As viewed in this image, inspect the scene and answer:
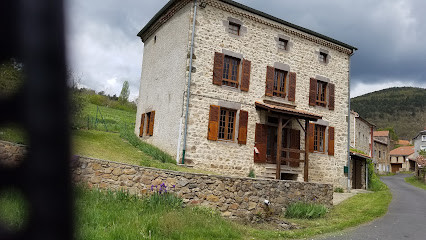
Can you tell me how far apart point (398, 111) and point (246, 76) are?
374 feet

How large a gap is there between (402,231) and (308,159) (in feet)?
29.7

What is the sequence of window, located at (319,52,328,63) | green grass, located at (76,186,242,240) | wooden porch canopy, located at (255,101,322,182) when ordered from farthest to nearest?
window, located at (319,52,328,63) → wooden porch canopy, located at (255,101,322,182) → green grass, located at (76,186,242,240)

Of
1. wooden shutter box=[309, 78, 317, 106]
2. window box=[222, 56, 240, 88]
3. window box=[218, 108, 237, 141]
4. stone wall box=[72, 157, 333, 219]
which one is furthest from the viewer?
wooden shutter box=[309, 78, 317, 106]

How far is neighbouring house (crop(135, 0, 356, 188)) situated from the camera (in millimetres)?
17219

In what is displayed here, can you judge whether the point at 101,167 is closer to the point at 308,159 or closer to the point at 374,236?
the point at 374,236

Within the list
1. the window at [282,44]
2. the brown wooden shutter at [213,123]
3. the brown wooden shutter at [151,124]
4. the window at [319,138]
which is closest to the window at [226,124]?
the brown wooden shutter at [213,123]

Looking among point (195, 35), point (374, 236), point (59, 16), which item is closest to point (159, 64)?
point (195, 35)

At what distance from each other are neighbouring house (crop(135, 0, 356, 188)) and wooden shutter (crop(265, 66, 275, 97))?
6cm

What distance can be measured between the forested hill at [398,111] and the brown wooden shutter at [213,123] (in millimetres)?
104922

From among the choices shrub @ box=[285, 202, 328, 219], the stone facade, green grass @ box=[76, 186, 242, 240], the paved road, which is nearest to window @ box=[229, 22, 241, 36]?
shrub @ box=[285, 202, 328, 219]

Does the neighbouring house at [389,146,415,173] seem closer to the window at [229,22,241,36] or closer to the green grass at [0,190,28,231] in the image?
the window at [229,22,241,36]

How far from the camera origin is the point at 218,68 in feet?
58.3

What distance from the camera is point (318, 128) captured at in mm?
→ 21609

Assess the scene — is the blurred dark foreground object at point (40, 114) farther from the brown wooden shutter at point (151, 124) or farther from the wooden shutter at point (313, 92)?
the wooden shutter at point (313, 92)
